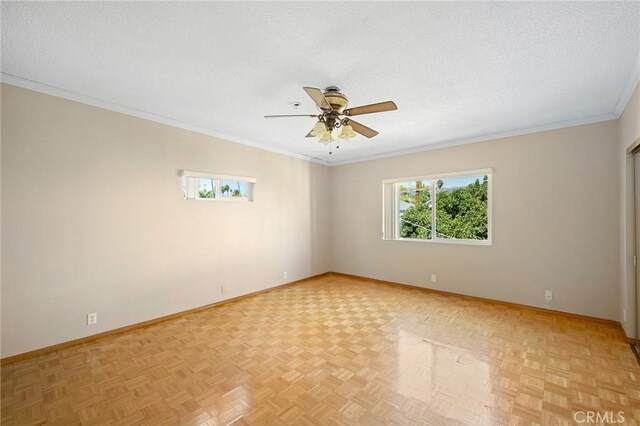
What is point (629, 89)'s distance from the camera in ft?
8.26

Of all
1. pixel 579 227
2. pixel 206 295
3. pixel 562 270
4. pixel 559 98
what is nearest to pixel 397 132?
pixel 559 98

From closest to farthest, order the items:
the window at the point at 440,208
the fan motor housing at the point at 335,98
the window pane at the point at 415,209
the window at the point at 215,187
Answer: the fan motor housing at the point at 335,98 < the window at the point at 215,187 < the window at the point at 440,208 < the window pane at the point at 415,209

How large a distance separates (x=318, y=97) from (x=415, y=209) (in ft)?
11.7

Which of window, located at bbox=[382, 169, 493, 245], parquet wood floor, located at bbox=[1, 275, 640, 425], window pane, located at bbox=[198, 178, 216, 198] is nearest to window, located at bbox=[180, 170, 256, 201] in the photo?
window pane, located at bbox=[198, 178, 216, 198]

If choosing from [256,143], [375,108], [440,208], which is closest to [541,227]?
[440,208]

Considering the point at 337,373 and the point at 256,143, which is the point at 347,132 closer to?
the point at 337,373

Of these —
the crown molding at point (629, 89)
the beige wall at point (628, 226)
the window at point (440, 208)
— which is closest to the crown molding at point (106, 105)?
the window at point (440, 208)

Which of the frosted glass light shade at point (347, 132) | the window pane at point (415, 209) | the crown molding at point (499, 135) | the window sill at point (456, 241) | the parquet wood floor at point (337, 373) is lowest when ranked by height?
the parquet wood floor at point (337, 373)

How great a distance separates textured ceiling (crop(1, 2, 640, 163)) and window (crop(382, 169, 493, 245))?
134 centimetres

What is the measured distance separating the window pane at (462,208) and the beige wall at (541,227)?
0.74ft

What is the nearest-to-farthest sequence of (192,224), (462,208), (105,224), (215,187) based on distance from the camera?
(105,224) → (192,224) → (215,187) → (462,208)

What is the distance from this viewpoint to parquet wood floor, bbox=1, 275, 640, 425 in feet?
5.84

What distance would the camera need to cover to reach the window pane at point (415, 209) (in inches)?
190

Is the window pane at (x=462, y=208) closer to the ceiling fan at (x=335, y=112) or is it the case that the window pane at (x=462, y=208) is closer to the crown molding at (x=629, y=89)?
the crown molding at (x=629, y=89)
